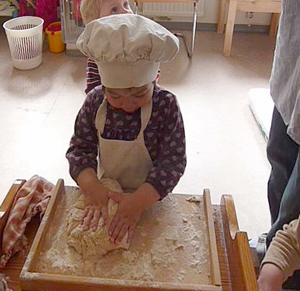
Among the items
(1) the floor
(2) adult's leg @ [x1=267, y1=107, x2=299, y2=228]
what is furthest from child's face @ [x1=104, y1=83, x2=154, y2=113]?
(1) the floor

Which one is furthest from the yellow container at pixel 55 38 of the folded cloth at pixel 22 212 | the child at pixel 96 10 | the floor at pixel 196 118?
the folded cloth at pixel 22 212

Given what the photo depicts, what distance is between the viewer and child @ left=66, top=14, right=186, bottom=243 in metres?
0.84

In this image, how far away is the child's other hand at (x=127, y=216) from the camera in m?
0.90

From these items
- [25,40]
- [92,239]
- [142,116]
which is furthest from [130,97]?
[25,40]

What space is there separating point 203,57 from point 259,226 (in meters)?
1.64

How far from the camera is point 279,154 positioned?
1.26m

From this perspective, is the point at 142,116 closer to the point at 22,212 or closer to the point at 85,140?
the point at 85,140

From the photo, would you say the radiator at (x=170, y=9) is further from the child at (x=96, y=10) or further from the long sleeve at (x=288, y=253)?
the long sleeve at (x=288, y=253)

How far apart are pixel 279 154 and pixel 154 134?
0.47m

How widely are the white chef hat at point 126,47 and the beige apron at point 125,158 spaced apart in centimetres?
11

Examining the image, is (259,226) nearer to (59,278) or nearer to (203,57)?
(59,278)

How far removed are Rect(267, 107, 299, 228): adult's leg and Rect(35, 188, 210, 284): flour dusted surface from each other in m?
0.37

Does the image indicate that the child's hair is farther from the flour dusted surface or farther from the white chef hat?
the flour dusted surface

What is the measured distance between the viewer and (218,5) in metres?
3.45
